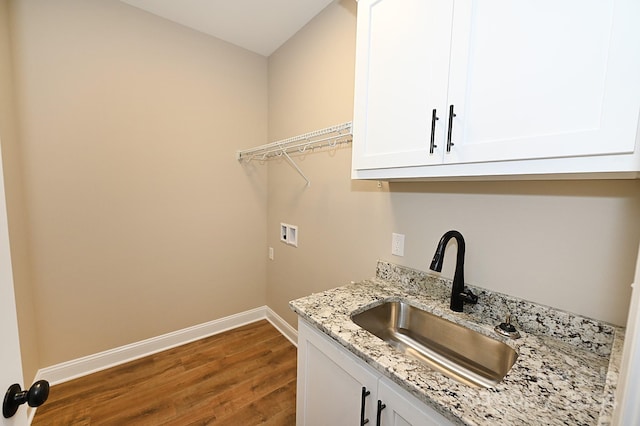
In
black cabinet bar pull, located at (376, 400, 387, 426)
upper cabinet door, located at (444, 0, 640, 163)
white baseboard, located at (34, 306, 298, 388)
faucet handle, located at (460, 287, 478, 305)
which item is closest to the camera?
upper cabinet door, located at (444, 0, 640, 163)

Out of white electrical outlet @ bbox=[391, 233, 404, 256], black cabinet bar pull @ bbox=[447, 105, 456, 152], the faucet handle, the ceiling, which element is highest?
the ceiling

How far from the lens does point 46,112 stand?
167 cm

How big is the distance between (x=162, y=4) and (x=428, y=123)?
2138 millimetres

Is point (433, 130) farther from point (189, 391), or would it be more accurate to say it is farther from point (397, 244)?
point (189, 391)

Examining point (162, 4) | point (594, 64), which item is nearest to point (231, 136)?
point (162, 4)

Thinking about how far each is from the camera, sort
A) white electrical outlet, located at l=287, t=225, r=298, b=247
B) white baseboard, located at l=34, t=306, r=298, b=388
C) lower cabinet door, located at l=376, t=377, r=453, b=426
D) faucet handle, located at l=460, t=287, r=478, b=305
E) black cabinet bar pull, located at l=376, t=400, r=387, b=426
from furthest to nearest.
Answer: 1. white electrical outlet, located at l=287, t=225, r=298, b=247
2. white baseboard, located at l=34, t=306, r=298, b=388
3. faucet handle, located at l=460, t=287, r=478, b=305
4. black cabinet bar pull, located at l=376, t=400, r=387, b=426
5. lower cabinet door, located at l=376, t=377, r=453, b=426

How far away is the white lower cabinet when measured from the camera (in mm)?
802

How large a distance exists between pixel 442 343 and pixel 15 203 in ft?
7.97

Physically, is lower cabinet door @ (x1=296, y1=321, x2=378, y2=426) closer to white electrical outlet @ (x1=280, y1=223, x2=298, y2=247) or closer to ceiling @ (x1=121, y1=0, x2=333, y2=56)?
white electrical outlet @ (x1=280, y1=223, x2=298, y2=247)

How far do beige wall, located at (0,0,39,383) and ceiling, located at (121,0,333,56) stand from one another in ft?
2.82

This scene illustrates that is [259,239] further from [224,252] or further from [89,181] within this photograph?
[89,181]

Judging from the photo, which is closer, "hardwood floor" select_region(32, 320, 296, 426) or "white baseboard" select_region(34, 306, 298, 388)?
"hardwood floor" select_region(32, 320, 296, 426)

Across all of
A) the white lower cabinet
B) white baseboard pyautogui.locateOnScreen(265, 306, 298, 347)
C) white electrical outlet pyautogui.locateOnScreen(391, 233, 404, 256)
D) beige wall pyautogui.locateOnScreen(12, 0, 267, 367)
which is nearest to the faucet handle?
white electrical outlet pyautogui.locateOnScreen(391, 233, 404, 256)

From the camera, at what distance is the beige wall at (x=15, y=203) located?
4.69 ft
